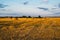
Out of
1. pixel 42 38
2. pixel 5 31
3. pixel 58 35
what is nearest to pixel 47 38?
pixel 42 38

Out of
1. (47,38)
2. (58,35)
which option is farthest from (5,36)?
(58,35)

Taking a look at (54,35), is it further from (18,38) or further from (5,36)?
(5,36)

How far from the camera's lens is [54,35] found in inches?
485

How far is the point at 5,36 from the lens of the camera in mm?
12117

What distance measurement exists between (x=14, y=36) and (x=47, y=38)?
2.14 meters

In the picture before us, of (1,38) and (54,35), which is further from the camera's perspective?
(54,35)

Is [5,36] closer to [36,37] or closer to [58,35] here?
[36,37]

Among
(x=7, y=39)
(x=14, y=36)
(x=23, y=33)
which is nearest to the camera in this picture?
(x=7, y=39)

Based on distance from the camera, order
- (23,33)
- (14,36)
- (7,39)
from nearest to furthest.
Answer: (7,39), (14,36), (23,33)

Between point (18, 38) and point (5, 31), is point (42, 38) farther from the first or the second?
point (5, 31)

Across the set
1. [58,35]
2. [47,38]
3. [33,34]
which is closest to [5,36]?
[33,34]

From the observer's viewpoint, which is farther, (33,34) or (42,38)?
(33,34)

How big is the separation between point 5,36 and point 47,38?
276 centimetres

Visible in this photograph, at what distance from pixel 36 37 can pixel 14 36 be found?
4.66 ft
